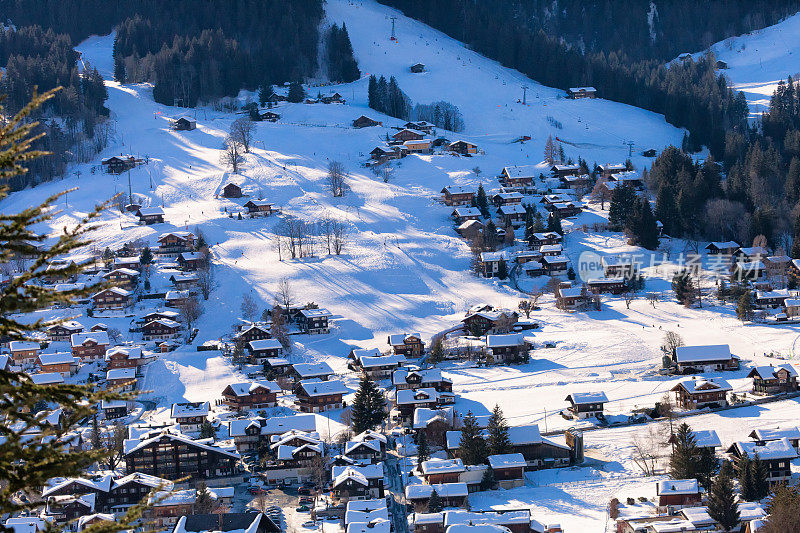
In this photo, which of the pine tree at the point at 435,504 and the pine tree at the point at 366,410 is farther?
the pine tree at the point at 366,410

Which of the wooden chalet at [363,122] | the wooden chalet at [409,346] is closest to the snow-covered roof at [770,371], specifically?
the wooden chalet at [409,346]

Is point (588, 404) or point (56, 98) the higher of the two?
point (56, 98)

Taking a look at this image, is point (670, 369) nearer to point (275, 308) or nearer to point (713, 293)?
point (713, 293)

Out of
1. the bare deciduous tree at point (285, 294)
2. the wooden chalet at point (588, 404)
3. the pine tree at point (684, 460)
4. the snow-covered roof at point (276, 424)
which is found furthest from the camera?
the bare deciduous tree at point (285, 294)

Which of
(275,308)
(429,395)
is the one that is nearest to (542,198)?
(275,308)

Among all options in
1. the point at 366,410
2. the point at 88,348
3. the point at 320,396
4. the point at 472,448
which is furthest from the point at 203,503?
the point at 88,348

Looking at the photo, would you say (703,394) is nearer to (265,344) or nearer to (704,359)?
(704,359)

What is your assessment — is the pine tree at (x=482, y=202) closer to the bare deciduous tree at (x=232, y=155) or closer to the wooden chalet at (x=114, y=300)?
the bare deciduous tree at (x=232, y=155)
